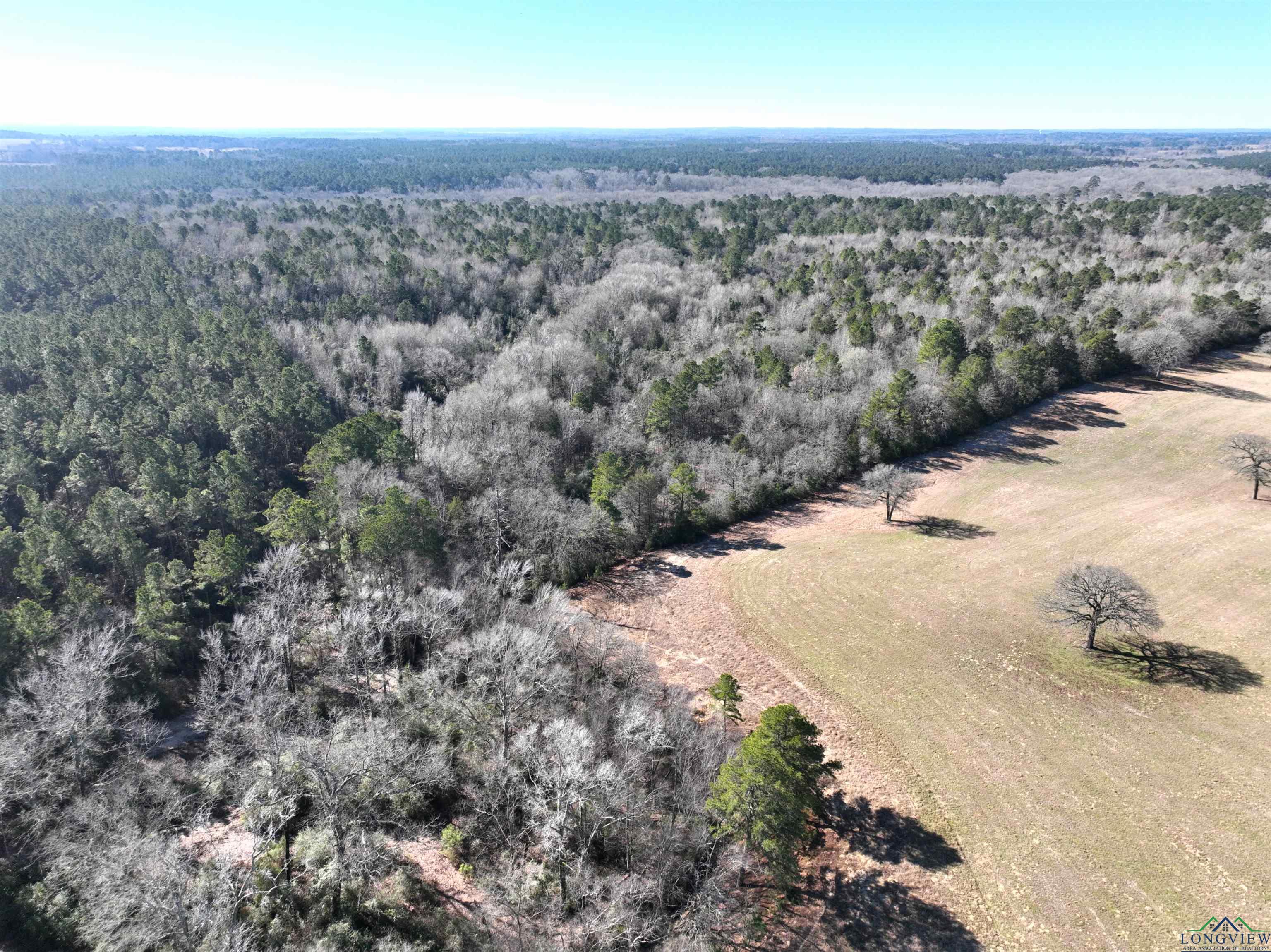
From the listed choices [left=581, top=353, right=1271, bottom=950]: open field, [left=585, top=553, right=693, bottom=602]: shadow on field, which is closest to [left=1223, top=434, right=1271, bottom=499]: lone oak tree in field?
[left=581, top=353, right=1271, bottom=950]: open field

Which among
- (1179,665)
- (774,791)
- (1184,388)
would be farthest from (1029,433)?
(774,791)

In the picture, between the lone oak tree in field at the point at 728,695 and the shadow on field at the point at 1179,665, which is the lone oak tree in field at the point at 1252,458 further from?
the lone oak tree in field at the point at 728,695

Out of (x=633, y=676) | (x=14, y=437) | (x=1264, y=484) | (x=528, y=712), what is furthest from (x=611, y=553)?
(x=14, y=437)

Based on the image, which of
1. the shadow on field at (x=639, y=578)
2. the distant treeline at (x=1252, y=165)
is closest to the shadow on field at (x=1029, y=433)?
the shadow on field at (x=639, y=578)

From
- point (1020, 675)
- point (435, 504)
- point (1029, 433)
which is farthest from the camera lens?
point (1029, 433)

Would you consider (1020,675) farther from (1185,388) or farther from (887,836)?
(1185,388)

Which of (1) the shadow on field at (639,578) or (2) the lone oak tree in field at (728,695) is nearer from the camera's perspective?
(2) the lone oak tree in field at (728,695)
